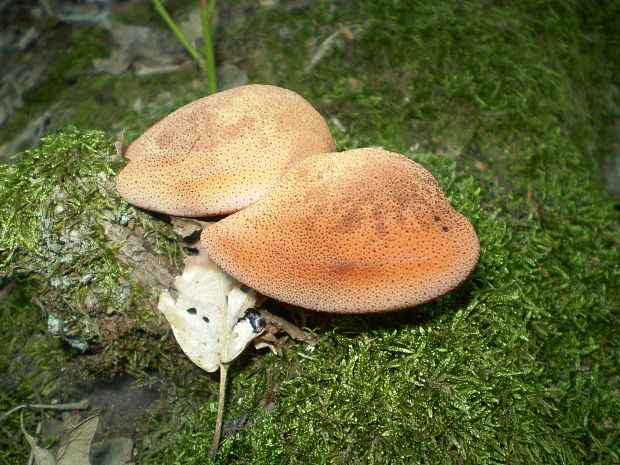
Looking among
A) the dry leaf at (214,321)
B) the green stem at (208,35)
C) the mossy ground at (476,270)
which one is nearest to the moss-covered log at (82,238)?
the dry leaf at (214,321)

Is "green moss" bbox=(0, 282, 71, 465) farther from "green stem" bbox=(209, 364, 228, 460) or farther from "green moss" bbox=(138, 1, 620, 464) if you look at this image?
"green stem" bbox=(209, 364, 228, 460)

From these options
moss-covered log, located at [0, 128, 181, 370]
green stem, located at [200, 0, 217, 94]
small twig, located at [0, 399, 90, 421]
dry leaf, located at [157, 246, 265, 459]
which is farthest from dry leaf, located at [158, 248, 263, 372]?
green stem, located at [200, 0, 217, 94]

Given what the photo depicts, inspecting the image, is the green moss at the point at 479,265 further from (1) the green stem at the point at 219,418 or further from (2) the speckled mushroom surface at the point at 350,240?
(2) the speckled mushroom surface at the point at 350,240

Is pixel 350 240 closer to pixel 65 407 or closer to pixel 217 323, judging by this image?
pixel 217 323

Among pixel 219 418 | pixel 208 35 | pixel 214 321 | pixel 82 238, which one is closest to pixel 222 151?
pixel 214 321

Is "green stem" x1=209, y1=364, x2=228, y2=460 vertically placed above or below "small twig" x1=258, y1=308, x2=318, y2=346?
below

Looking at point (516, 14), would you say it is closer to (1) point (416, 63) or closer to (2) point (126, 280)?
(1) point (416, 63)
